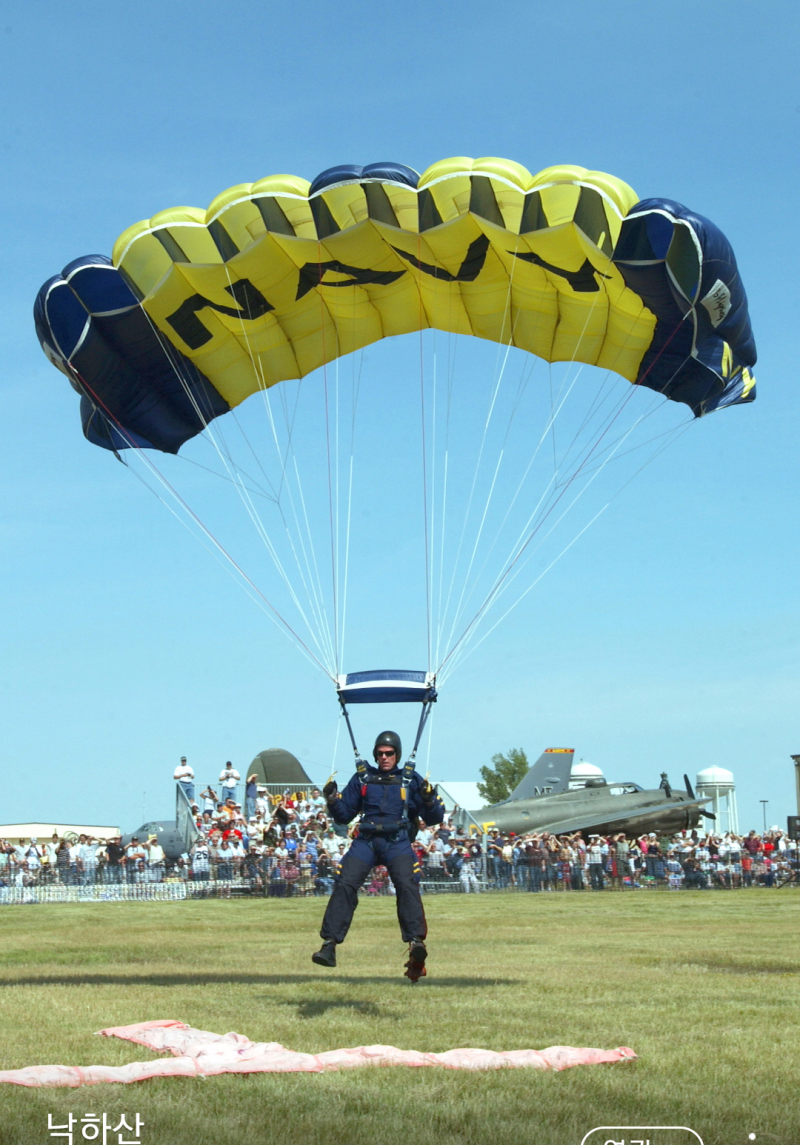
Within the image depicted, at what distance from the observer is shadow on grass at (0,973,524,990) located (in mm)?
Result: 9578

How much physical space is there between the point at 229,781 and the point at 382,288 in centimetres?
1916

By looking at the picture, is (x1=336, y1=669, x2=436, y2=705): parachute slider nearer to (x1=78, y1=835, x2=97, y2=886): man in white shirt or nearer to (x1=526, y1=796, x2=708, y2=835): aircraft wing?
(x1=78, y1=835, x2=97, y2=886): man in white shirt

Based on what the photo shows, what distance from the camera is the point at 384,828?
8.53m

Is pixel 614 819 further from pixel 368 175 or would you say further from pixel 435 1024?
pixel 435 1024

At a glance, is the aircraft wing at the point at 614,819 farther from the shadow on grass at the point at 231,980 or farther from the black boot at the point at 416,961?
the black boot at the point at 416,961

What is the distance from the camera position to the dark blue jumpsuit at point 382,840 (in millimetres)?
8344

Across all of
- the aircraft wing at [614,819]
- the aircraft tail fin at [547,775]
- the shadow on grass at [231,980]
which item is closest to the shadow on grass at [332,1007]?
the shadow on grass at [231,980]

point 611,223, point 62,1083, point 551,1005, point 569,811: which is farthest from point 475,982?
point 569,811

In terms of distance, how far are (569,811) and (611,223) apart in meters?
33.0

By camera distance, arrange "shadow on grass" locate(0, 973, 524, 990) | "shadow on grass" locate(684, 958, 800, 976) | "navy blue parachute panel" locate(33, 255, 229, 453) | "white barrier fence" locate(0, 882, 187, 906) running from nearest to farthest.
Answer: "shadow on grass" locate(0, 973, 524, 990), "shadow on grass" locate(684, 958, 800, 976), "navy blue parachute panel" locate(33, 255, 229, 453), "white barrier fence" locate(0, 882, 187, 906)

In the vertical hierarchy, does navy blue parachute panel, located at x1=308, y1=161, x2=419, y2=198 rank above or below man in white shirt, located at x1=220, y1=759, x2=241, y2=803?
above

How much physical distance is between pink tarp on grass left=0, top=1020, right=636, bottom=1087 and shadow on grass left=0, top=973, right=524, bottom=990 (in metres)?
3.08

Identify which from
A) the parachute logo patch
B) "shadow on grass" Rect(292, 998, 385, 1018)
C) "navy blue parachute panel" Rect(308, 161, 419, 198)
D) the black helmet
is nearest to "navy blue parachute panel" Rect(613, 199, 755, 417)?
the parachute logo patch

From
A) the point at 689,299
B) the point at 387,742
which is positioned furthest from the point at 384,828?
the point at 689,299
